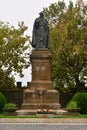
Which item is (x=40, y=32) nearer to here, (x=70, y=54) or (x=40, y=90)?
(x=40, y=90)

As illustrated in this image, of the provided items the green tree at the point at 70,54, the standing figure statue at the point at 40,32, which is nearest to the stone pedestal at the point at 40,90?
the standing figure statue at the point at 40,32

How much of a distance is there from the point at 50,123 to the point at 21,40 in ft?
86.0

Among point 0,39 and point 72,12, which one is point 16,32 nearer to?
point 0,39

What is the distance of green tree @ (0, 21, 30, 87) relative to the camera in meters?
55.9

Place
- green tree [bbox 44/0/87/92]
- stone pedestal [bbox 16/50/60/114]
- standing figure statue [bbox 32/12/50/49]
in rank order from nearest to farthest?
stone pedestal [bbox 16/50/60/114] → standing figure statue [bbox 32/12/50/49] → green tree [bbox 44/0/87/92]

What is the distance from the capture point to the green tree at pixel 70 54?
54438 millimetres

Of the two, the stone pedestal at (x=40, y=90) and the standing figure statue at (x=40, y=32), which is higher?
the standing figure statue at (x=40, y=32)

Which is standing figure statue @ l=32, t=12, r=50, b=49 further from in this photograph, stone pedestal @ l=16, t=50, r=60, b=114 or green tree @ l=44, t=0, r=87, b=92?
green tree @ l=44, t=0, r=87, b=92

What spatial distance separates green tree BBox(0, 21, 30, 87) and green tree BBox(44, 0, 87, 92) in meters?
3.51

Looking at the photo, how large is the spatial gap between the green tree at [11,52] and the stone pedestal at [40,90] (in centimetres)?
1595

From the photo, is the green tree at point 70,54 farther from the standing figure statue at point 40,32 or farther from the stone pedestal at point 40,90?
the stone pedestal at point 40,90

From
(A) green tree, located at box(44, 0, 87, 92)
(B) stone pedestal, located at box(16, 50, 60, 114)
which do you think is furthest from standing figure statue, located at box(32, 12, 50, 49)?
(A) green tree, located at box(44, 0, 87, 92)

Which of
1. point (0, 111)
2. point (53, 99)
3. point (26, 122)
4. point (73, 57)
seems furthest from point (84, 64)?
point (26, 122)

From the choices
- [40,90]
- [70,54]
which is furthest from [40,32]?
[70,54]
